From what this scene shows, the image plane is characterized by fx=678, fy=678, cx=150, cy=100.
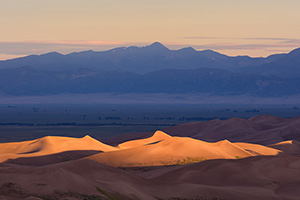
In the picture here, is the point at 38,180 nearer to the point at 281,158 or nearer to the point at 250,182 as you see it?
the point at 250,182

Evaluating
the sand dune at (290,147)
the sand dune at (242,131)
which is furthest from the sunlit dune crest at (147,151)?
the sand dune at (242,131)

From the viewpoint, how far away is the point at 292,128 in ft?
279

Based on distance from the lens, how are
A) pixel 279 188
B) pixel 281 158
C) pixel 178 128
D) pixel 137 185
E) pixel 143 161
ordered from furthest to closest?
pixel 178 128
pixel 143 161
pixel 281 158
pixel 279 188
pixel 137 185

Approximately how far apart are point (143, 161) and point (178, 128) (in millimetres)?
45482

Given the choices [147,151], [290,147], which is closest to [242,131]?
[290,147]

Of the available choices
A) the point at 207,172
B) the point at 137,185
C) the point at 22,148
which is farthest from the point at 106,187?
the point at 22,148

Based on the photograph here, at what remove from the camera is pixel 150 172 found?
4466 cm

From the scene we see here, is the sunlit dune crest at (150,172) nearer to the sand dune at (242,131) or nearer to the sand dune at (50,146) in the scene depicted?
the sand dune at (50,146)

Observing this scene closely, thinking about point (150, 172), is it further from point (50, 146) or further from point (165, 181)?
point (50, 146)

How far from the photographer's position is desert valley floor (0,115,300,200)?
31000mm

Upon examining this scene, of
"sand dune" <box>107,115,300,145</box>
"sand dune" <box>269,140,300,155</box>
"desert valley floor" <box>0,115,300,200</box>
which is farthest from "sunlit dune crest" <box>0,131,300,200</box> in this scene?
"sand dune" <box>107,115,300,145</box>

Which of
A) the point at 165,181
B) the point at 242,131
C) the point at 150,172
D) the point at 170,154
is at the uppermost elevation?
the point at 165,181

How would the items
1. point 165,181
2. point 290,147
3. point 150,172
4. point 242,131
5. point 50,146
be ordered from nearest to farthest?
1. point 165,181
2. point 150,172
3. point 50,146
4. point 290,147
5. point 242,131

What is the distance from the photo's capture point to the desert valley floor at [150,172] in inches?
1220
